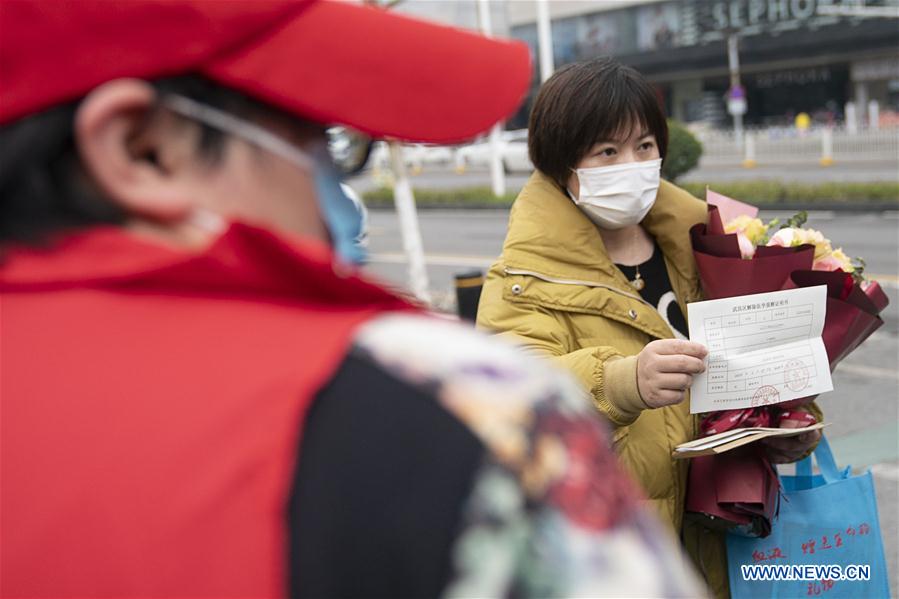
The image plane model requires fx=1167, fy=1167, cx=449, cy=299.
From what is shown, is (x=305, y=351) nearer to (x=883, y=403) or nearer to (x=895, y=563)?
(x=895, y=563)

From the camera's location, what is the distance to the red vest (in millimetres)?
803

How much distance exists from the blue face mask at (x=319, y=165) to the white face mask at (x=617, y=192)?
1.70 metres

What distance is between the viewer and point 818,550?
2.75 m

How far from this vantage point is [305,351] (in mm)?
836

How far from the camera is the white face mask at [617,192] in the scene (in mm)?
2822

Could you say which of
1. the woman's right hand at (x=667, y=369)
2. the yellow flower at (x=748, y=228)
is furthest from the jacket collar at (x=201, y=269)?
the yellow flower at (x=748, y=228)

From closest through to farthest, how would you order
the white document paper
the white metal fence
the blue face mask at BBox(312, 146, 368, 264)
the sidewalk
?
the blue face mask at BBox(312, 146, 368, 264)
the white document paper
the sidewalk
the white metal fence

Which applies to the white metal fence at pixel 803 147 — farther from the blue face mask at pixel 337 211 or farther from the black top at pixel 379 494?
the black top at pixel 379 494

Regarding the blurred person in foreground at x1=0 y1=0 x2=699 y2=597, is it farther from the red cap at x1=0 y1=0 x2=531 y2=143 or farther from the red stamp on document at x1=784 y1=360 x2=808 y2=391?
the red stamp on document at x1=784 y1=360 x2=808 y2=391

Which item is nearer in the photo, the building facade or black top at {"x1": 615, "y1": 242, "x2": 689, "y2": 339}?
black top at {"x1": 615, "y1": 242, "x2": 689, "y2": 339}

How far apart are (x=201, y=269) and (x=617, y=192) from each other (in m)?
2.05

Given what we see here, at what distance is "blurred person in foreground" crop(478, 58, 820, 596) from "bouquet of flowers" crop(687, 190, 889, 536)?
0.19ft

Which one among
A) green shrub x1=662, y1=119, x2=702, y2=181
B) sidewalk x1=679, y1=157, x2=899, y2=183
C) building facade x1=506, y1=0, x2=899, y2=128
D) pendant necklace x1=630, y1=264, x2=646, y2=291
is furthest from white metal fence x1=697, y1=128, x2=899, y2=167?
pendant necklace x1=630, y1=264, x2=646, y2=291

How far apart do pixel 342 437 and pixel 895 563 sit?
4.52 metres
